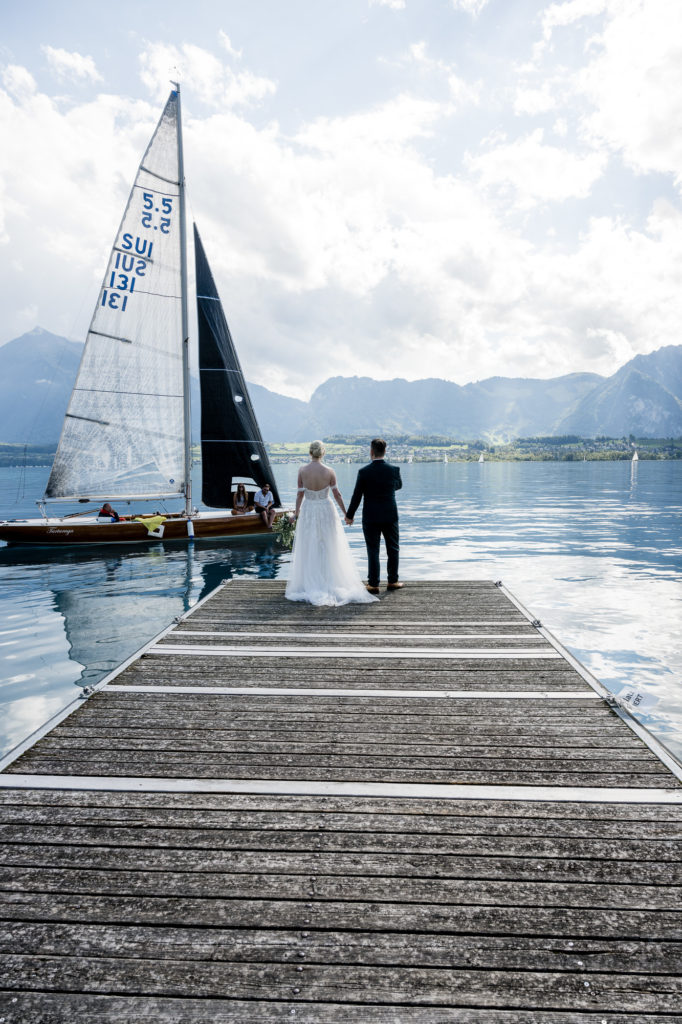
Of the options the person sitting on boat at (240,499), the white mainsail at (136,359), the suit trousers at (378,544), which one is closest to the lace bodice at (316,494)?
the suit trousers at (378,544)

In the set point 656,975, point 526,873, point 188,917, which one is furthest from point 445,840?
point 188,917

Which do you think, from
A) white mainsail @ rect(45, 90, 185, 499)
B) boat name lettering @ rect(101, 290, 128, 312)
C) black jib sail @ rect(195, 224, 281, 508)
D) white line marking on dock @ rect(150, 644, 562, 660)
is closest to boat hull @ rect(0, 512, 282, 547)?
white mainsail @ rect(45, 90, 185, 499)

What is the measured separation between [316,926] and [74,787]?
7.49ft

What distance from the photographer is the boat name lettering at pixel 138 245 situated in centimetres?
2277

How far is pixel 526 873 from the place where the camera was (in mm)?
3332

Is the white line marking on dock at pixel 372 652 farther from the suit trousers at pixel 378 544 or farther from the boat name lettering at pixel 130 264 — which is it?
the boat name lettering at pixel 130 264

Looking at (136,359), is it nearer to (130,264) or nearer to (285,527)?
(130,264)

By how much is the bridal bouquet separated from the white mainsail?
4.82 metres

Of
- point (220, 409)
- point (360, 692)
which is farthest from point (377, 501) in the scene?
point (220, 409)

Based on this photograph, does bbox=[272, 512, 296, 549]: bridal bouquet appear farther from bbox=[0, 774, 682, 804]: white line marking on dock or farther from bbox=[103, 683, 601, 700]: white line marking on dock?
bbox=[0, 774, 682, 804]: white line marking on dock

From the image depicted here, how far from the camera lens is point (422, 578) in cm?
2047

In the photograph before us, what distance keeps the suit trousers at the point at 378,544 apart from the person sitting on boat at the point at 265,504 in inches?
575

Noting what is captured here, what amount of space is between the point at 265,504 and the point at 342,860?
895 inches

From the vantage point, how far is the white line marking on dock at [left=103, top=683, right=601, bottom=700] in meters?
5.99
